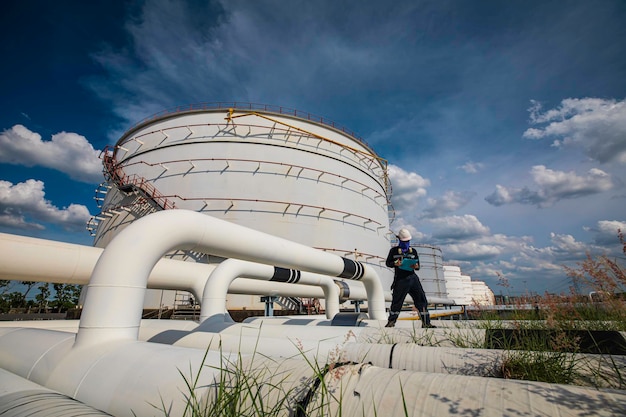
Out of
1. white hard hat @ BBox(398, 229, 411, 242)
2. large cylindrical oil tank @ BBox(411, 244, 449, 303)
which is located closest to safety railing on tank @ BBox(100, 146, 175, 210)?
white hard hat @ BBox(398, 229, 411, 242)

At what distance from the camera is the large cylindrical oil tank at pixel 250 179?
17922 mm

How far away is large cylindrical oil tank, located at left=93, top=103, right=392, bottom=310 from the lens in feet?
58.8

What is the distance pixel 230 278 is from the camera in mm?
6551

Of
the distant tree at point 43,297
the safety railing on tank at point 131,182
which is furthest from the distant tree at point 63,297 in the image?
the safety railing on tank at point 131,182

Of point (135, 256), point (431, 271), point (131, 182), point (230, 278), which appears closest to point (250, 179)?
point (131, 182)

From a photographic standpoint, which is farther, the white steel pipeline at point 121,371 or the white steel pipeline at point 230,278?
the white steel pipeline at point 230,278

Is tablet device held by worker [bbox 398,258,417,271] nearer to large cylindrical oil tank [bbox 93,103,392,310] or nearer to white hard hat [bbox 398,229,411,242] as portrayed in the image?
white hard hat [bbox 398,229,411,242]

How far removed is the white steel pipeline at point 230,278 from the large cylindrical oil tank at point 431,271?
84.3 feet

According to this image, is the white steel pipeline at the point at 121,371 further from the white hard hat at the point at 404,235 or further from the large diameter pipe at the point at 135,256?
the white hard hat at the point at 404,235

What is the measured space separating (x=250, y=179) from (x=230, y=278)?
41.2 ft

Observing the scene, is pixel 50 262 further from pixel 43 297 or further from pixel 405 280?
pixel 43 297

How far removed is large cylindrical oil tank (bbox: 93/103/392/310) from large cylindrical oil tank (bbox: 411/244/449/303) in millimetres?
11982

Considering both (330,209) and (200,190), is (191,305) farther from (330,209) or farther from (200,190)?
(330,209)

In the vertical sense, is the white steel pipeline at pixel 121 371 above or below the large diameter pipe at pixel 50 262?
below
